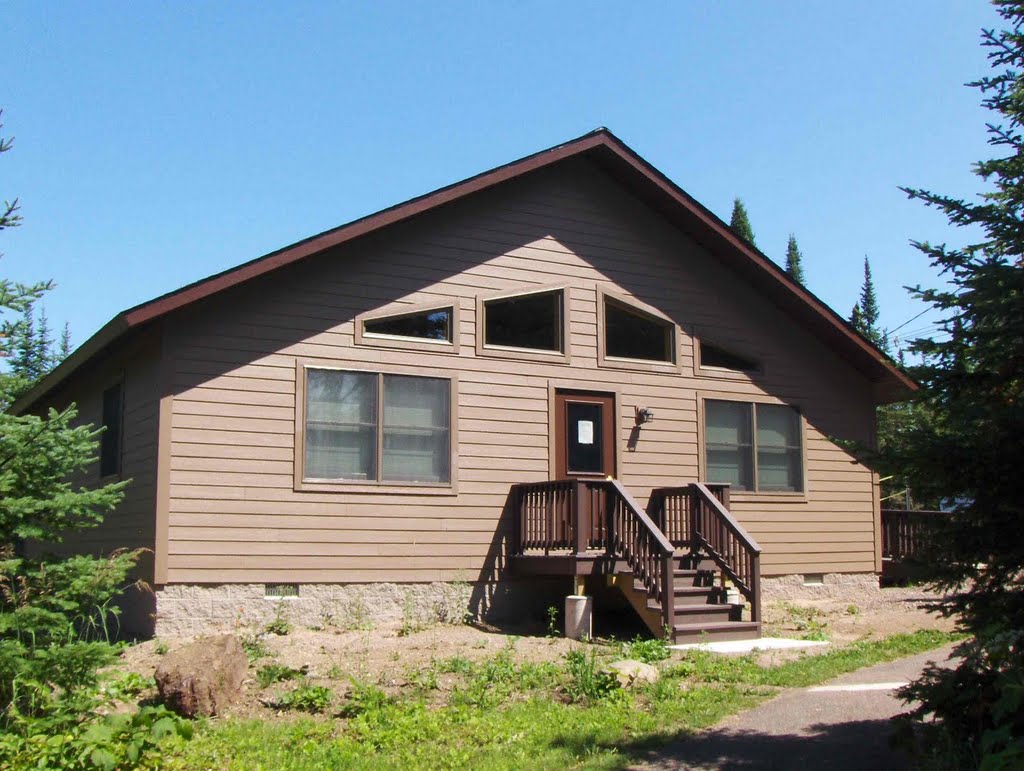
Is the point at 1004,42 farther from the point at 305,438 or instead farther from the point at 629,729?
the point at 305,438

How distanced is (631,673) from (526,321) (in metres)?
6.16

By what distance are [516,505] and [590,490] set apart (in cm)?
130

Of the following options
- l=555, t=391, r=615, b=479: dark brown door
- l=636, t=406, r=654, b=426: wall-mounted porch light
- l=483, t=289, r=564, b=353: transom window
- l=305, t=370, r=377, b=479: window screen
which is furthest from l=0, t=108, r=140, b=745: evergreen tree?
l=636, t=406, r=654, b=426: wall-mounted porch light

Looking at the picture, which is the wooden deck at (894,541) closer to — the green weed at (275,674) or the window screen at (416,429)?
the window screen at (416,429)

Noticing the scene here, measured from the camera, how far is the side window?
45.5 feet

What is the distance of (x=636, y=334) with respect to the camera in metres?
15.3

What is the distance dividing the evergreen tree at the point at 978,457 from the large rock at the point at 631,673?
347cm

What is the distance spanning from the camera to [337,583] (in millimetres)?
12766

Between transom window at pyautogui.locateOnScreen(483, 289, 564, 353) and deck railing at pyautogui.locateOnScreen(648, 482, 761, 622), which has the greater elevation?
transom window at pyautogui.locateOnScreen(483, 289, 564, 353)

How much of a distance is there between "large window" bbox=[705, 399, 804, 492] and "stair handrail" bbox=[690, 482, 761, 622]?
1.47 m

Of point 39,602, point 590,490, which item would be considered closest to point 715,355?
point 590,490

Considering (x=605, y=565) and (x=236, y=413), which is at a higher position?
(x=236, y=413)

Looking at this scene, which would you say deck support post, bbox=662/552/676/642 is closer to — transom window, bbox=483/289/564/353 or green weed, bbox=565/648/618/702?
green weed, bbox=565/648/618/702

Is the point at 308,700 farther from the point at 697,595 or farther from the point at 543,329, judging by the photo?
the point at 543,329
